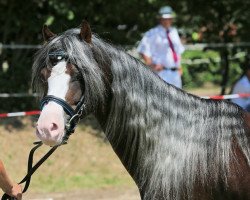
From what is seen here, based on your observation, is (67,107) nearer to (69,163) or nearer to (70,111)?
(70,111)

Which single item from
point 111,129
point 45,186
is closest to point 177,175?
point 111,129

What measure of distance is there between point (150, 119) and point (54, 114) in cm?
61

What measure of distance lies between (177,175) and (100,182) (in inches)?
208

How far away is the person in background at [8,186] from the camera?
441 cm

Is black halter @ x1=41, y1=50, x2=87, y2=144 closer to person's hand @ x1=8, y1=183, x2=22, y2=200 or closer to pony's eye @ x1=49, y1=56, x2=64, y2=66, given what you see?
pony's eye @ x1=49, y1=56, x2=64, y2=66

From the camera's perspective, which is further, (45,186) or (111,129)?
(45,186)

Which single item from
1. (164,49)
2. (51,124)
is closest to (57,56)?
(51,124)

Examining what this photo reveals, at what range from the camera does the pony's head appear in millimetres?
3711

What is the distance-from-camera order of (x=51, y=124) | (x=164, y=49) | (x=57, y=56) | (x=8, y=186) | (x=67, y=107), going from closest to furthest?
1. (x=51, y=124)
2. (x=67, y=107)
3. (x=57, y=56)
4. (x=8, y=186)
5. (x=164, y=49)

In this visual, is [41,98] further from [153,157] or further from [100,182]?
[100,182]

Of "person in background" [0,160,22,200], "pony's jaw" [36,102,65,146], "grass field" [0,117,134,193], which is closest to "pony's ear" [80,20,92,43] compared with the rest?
"pony's jaw" [36,102,65,146]

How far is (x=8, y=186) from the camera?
4.45 metres

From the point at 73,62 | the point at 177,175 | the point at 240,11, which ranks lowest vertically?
the point at 240,11

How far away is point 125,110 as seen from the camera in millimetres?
3951
